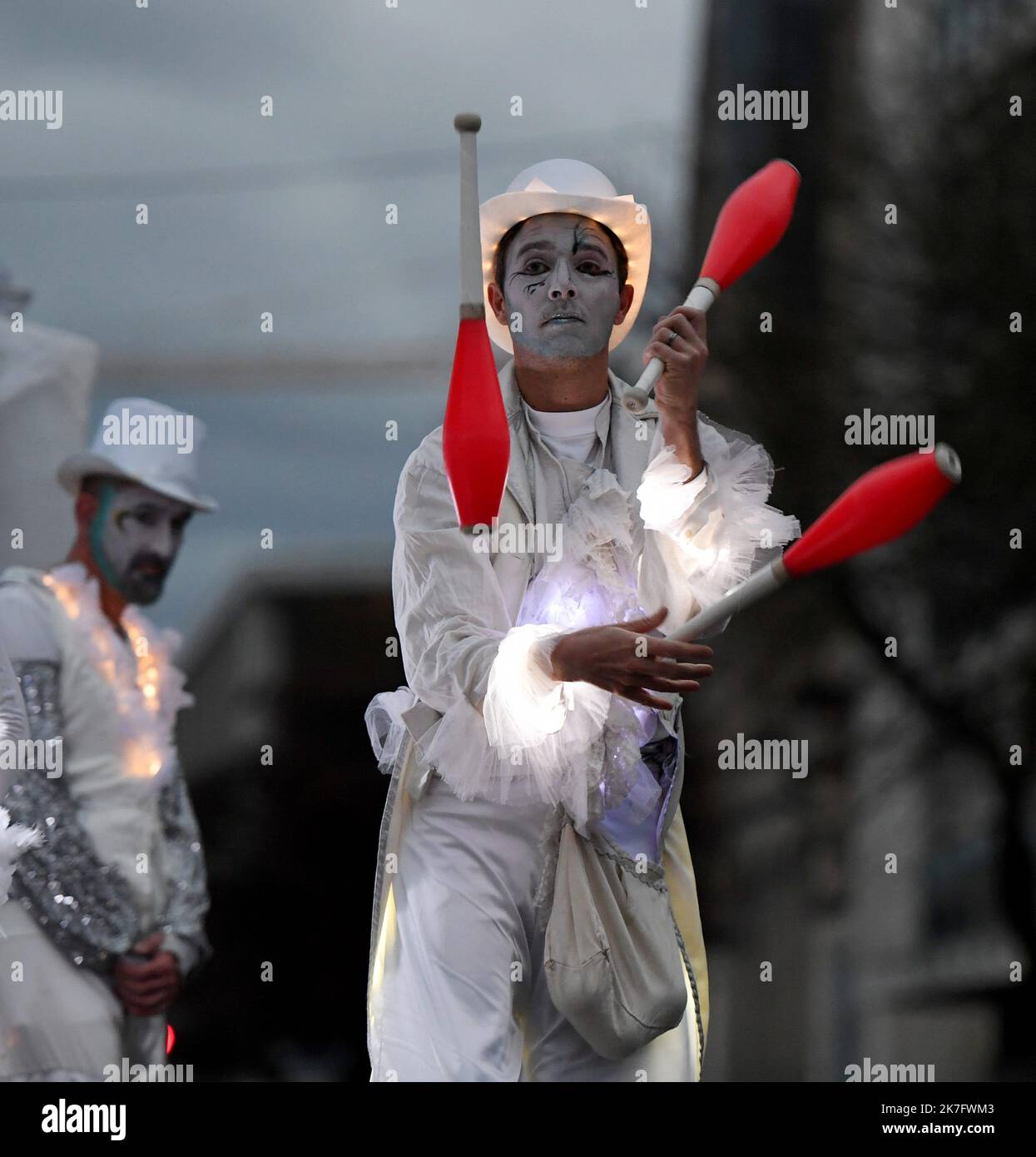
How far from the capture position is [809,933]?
534 cm

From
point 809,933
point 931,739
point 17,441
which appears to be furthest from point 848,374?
point 17,441

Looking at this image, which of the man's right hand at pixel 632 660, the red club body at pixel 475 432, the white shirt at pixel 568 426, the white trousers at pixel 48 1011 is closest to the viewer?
the man's right hand at pixel 632 660

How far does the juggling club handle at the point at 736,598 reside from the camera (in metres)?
2.74

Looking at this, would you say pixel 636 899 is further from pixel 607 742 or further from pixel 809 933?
pixel 809 933

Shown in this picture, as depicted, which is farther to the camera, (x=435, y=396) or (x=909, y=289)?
(x=909, y=289)

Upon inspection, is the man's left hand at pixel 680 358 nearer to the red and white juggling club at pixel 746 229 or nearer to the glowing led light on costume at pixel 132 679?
the red and white juggling club at pixel 746 229

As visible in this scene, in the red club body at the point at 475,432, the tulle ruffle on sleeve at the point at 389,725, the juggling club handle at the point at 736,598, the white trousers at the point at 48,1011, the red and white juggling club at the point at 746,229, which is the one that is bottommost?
the white trousers at the point at 48,1011

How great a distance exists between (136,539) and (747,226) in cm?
172

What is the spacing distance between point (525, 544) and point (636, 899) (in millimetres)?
524

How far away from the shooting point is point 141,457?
4277mm

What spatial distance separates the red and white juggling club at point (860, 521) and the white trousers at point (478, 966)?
1.39ft

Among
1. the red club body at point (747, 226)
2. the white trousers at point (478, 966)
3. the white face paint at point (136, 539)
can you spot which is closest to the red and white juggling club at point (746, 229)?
the red club body at point (747, 226)
